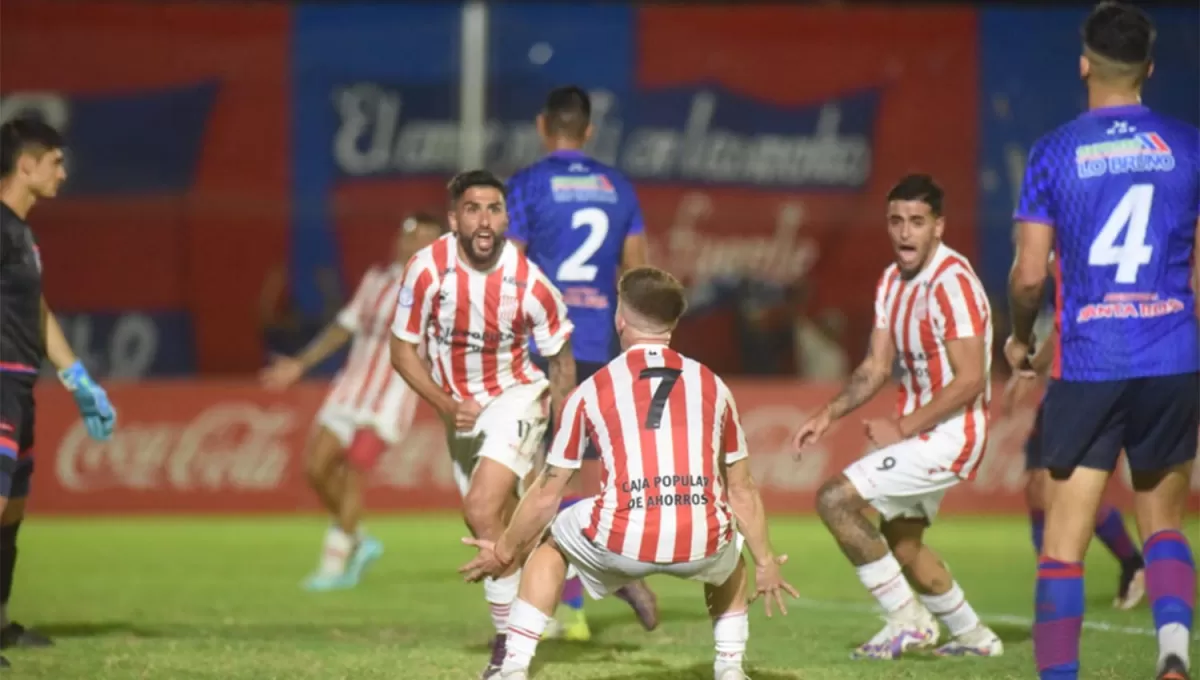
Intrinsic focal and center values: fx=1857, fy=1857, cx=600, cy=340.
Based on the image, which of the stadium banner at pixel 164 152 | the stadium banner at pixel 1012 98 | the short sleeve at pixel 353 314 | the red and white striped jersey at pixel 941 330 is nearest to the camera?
the red and white striped jersey at pixel 941 330

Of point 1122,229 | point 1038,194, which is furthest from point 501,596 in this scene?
point 1122,229

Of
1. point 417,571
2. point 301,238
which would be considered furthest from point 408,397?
point 301,238

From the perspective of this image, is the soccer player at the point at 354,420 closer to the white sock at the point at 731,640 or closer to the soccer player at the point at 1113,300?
the white sock at the point at 731,640

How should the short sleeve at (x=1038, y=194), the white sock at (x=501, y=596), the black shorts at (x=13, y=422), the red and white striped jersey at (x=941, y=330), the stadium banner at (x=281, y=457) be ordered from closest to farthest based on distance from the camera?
1. the short sleeve at (x=1038, y=194)
2. the white sock at (x=501, y=596)
3. the black shorts at (x=13, y=422)
4. the red and white striped jersey at (x=941, y=330)
5. the stadium banner at (x=281, y=457)

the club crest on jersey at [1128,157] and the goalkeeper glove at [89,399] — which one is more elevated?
the club crest on jersey at [1128,157]

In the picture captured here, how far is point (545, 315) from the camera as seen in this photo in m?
7.86

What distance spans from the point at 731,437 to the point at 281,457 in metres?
10.4

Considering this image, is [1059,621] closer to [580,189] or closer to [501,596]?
[501,596]

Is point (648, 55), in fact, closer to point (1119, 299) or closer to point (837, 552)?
point (837, 552)

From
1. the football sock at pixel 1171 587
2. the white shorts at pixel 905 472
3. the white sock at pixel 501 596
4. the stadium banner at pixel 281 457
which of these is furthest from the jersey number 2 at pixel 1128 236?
the stadium banner at pixel 281 457

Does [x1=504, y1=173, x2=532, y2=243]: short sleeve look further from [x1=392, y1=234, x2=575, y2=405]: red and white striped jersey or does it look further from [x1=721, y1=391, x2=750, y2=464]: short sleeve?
[x1=721, y1=391, x2=750, y2=464]: short sleeve

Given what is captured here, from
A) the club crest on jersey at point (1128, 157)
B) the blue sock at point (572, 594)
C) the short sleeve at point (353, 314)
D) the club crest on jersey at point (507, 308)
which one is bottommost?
the blue sock at point (572, 594)

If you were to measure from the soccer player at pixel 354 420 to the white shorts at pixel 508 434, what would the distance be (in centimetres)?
342

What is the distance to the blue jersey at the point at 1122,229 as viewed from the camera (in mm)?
6098
